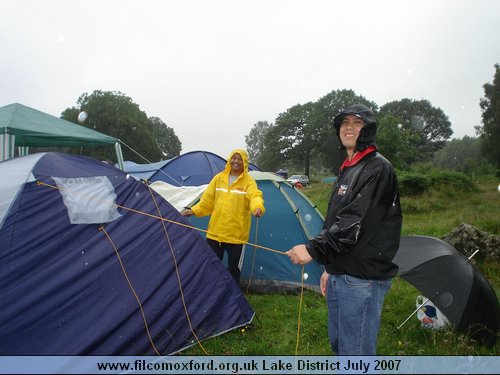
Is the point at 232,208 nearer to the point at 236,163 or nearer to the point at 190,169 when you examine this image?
the point at 236,163

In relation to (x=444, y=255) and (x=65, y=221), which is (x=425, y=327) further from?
(x=65, y=221)

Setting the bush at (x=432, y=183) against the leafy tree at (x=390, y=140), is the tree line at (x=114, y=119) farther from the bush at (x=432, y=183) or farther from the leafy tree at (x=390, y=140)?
the bush at (x=432, y=183)

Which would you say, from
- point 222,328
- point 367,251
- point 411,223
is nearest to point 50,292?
point 222,328

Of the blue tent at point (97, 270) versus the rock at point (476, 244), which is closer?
the blue tent at point (97, 270)

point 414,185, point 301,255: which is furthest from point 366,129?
point 414,185

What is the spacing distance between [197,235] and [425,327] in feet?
8.18

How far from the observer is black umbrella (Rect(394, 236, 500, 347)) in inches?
108

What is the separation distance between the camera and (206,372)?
282cm

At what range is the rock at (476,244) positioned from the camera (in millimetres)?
5355

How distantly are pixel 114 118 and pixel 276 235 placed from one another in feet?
114

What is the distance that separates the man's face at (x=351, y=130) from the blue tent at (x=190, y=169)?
20.2ft

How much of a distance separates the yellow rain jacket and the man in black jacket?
1.88m

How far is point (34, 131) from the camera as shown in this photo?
7207 mm

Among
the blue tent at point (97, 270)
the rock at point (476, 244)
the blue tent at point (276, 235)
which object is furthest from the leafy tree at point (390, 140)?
the blue tent at point (97, 270)
